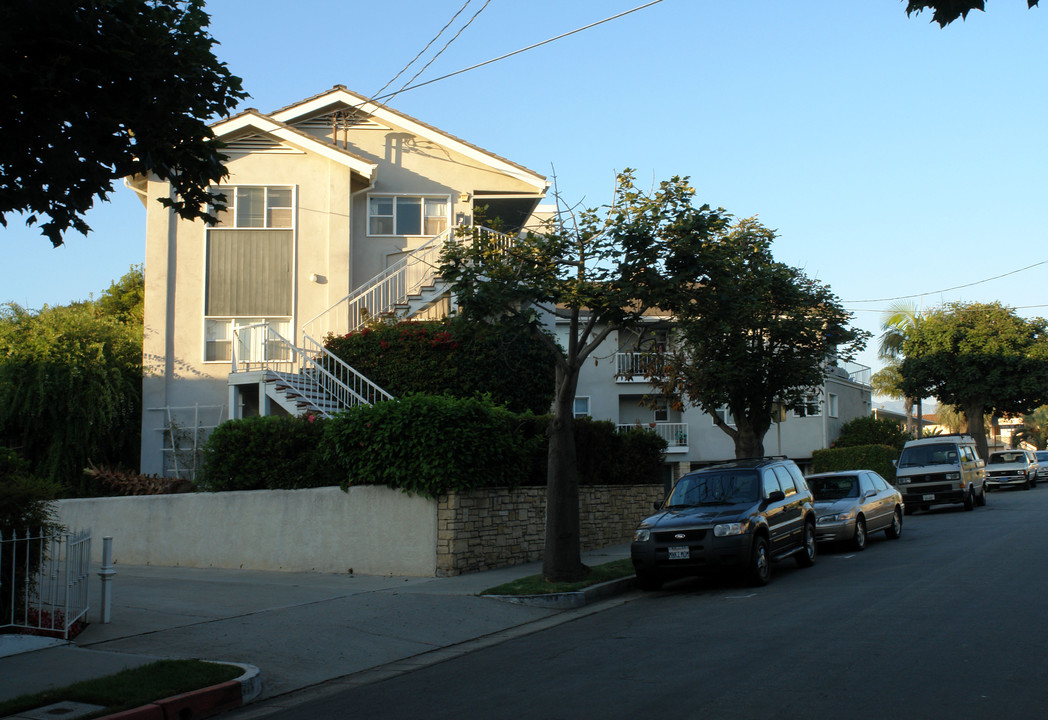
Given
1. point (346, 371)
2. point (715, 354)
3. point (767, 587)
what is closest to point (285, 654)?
point (767, 587)

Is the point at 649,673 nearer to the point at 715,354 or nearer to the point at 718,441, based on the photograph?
the point at 715,354

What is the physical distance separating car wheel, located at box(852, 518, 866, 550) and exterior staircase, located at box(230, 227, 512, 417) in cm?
942

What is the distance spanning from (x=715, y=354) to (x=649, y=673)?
1374 cm

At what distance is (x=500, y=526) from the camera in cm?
1492

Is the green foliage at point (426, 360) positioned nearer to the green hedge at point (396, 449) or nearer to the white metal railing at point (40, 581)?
the green hedge at point (396, 449)

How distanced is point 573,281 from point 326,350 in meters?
8.23

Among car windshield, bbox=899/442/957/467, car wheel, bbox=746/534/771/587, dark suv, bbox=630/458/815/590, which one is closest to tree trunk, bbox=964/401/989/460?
car windshield, bbox=899/442/957/467

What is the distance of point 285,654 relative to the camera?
28.8 feet

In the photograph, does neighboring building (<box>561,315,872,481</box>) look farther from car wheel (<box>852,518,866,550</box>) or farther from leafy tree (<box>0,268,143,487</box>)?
car wheel (<box>852,518,866,550</box>)

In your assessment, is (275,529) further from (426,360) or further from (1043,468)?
(1043,468)

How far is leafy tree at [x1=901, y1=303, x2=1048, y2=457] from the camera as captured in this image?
4094 cm

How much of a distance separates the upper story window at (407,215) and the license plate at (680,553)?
14.6m

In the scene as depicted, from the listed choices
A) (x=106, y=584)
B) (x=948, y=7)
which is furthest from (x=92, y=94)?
(x=948, y=7)

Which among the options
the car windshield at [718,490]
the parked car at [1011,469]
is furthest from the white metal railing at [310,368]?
the parked car at [1011,469]
